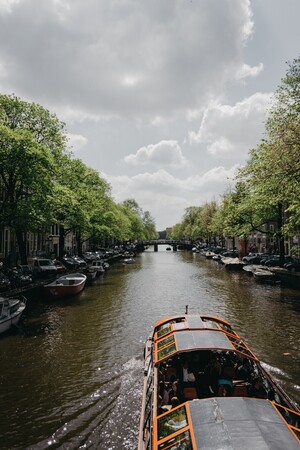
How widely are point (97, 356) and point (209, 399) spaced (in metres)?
10.5

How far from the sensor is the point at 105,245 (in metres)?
108

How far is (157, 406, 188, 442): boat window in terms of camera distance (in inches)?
269

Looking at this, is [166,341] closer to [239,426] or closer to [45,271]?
[239,426]

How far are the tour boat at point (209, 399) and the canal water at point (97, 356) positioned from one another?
2031mm

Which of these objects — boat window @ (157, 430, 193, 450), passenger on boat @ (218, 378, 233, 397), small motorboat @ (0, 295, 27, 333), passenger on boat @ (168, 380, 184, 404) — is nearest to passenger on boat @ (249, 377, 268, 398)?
passenger on boat @ (218, 378, 233, 397)

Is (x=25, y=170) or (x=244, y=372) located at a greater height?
(x=25, y=170)


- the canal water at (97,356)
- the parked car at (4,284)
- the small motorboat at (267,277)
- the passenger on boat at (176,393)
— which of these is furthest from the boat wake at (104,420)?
the small motorboat at (267,277)

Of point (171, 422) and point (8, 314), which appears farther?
point (8, 314)

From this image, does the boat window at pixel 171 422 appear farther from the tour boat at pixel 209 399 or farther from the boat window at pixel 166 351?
the boat window at pixel 166 351

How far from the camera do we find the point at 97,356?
16781 millimetres

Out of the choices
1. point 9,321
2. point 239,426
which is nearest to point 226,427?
point 239,426

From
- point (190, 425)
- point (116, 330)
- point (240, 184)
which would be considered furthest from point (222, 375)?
point (240, 184)

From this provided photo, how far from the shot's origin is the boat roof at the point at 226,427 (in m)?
5.86

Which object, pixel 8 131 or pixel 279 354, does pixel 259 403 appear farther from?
pixel 8 131
